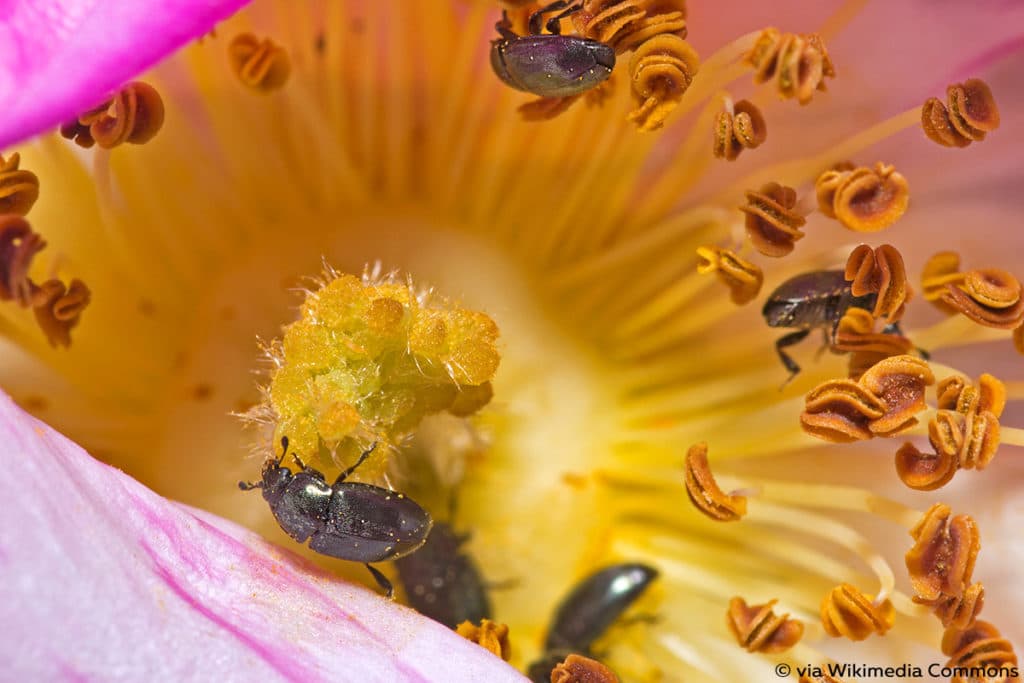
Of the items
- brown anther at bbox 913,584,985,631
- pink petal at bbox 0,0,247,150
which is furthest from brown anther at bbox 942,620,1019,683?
pink petal at bbox 0,0,247,150

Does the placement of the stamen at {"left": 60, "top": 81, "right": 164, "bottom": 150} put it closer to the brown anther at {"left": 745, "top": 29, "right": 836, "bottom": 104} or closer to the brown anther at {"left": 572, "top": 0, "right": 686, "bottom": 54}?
the brown anther at {"left": 572, "top": 0, "right": 686, "bottom": 54}

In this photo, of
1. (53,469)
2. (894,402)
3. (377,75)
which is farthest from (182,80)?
(894,402)

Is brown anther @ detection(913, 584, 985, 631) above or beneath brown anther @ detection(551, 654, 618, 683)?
above

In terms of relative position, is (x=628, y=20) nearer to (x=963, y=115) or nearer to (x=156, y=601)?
(x=963, y=115)

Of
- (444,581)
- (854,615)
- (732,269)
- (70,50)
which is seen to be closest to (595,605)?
(444,581)

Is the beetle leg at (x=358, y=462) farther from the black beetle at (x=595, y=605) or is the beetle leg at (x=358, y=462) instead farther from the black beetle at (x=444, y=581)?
the black beetle at (x=595, y=605)

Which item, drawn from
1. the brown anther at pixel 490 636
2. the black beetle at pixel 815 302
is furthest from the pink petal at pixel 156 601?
the black beetle at pixel 815 302
